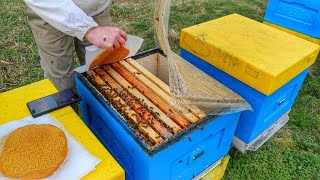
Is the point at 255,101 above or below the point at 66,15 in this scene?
below

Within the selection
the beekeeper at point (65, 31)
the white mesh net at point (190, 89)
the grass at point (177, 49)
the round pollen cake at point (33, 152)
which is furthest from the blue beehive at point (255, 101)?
the round pollen cake at point (33, 152)

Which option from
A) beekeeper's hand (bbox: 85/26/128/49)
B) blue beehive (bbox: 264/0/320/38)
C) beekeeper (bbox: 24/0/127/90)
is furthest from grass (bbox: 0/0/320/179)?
beekeeper's hand (bbox: 85/26/128/49)

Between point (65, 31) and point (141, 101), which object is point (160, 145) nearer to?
point (141, 101)

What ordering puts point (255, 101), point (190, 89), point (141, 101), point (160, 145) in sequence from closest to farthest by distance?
point (160, 145) < point (190, 89) < point (141, 101) < point (255, 101)

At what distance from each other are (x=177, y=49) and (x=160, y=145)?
7.58ft

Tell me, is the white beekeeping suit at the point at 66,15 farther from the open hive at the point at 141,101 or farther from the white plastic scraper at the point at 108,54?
the open hive at the point at 141,101

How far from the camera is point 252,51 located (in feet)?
5.38

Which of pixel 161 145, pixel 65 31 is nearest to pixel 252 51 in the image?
pixel 161 145

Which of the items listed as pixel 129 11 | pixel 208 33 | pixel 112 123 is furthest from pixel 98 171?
pixel 129 11

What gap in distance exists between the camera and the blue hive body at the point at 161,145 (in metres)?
1.15

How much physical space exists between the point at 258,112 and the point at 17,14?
3.39 metres

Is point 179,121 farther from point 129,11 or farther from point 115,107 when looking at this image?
point 129,11

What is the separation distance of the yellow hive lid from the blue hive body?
256mm

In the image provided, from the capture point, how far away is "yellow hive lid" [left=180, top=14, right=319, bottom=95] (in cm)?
151
